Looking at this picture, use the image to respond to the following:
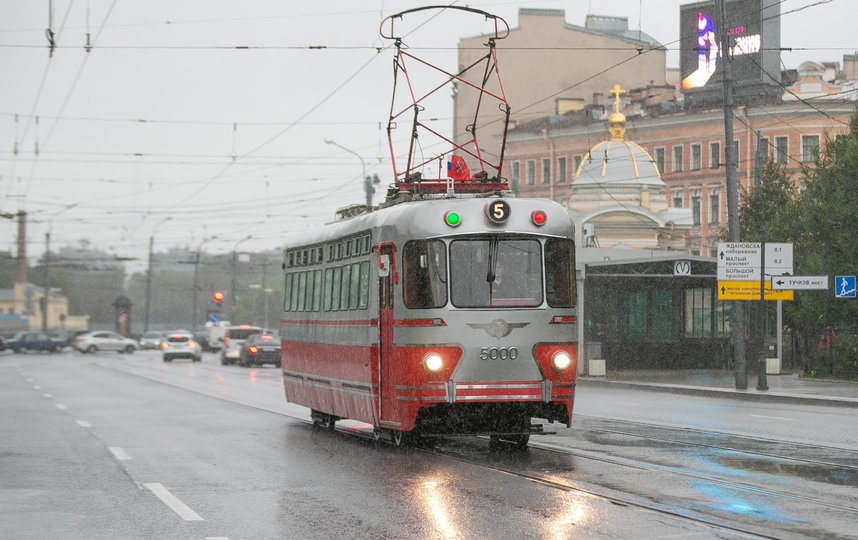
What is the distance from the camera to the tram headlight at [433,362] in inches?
615

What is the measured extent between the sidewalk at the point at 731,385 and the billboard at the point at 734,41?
35136mm

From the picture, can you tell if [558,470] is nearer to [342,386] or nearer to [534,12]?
[342,386]

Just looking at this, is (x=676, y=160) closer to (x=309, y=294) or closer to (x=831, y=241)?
Answer: (x=831, y=241)

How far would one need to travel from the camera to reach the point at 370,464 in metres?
15.2

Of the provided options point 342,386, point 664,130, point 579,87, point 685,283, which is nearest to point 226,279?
point 579,87

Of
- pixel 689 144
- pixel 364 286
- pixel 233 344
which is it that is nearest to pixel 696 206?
pixel 689 144

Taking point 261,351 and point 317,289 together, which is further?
point 261,351

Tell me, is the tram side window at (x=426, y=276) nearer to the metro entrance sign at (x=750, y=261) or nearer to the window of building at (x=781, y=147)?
the metro entrance sign at (x=750, y=261)

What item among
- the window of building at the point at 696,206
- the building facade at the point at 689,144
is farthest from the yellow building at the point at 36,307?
the window of building at the point at 696,206

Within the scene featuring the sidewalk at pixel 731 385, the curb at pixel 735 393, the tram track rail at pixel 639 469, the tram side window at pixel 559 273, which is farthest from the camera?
the sidewalk at pixel 731 385

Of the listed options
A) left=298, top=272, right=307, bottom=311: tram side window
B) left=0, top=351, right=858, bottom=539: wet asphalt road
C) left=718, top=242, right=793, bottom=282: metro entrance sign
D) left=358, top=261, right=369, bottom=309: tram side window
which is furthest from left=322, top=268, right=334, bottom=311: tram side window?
left=718, top=242, right=793, bottom=282: metro entrance sign

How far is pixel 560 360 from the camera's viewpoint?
16047 mm

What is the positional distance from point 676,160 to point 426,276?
75.3 meters

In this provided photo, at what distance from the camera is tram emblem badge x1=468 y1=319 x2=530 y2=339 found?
1575cm
